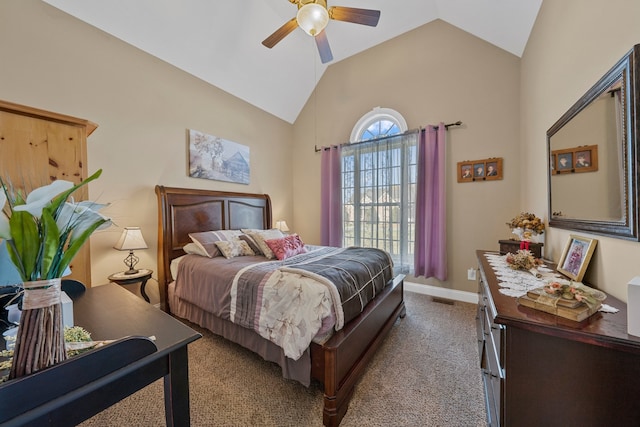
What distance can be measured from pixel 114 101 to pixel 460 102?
4.08 metres

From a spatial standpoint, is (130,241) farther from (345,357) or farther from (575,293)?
(575,293)

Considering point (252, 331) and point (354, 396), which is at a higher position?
point (252, 331)

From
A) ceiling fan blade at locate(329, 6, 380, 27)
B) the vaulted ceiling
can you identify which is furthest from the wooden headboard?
ceiling fan blade at locate(329, 6, 380, 27)

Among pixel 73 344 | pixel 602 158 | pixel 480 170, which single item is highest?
pixel 480 170

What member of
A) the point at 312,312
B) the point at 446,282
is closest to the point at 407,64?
the point at 446,282

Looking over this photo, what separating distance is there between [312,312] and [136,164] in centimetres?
259

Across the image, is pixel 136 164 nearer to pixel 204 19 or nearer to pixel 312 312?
pixel 204 19

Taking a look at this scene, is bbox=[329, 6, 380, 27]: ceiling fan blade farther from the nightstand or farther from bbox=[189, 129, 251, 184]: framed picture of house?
the nightstand

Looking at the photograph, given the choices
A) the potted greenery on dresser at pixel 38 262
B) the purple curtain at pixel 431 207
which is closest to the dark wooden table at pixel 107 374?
the potted greenery on dresser at pixel 38 262

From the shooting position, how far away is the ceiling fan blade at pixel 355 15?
2.12m

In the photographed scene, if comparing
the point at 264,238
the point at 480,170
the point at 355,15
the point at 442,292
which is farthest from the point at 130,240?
the point at 480,170

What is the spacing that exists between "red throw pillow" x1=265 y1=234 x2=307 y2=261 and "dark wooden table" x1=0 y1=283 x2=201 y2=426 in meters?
1.54

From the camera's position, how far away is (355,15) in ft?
7.14

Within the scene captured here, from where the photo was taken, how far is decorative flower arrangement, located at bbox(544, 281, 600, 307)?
0.96 meters
